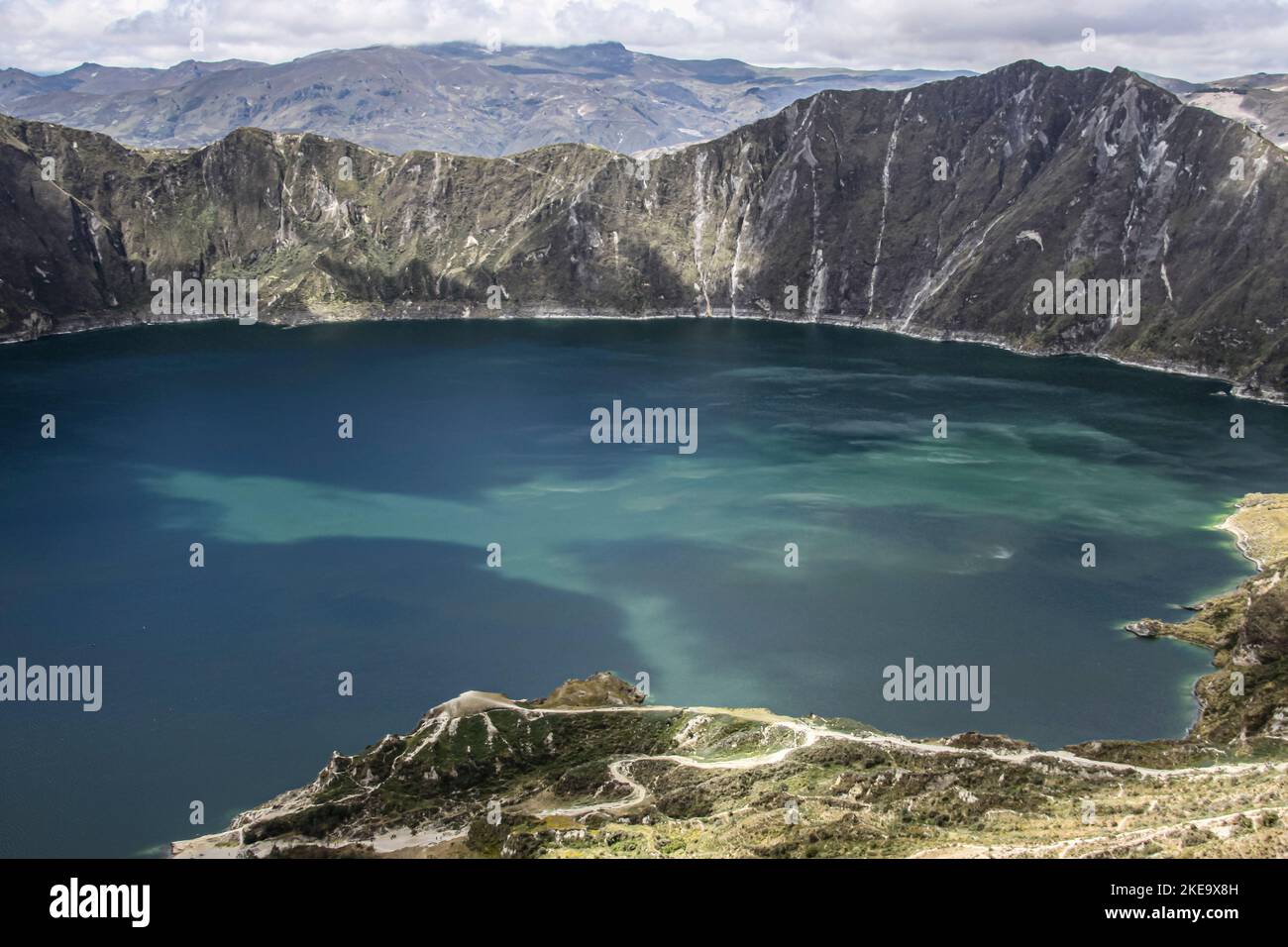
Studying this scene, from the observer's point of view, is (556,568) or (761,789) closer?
(761,789)

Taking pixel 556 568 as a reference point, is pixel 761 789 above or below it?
below

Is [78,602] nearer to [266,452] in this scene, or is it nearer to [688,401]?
[266,452]

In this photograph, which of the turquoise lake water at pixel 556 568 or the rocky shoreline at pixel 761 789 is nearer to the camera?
the rocky shoreline at pixel 761 789

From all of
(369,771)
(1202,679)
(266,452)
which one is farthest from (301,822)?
(266,452)

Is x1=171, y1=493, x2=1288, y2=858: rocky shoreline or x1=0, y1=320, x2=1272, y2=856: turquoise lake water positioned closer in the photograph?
x1=171, y1=493, x2=1288, y2=858: rocky shoreline

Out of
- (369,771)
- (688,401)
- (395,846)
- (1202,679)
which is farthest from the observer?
(688,401)
